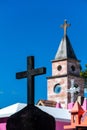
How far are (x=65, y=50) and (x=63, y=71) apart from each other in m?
2.27

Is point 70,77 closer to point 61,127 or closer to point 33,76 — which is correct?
point 61,127

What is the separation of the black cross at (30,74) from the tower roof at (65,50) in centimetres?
4753

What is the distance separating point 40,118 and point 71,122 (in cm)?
1879

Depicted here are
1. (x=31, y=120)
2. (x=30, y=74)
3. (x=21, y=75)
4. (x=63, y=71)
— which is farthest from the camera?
(x=63, y=71)

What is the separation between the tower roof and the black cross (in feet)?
156

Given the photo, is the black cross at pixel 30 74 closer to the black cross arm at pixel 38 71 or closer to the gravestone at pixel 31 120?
the black cross arm at pixel 38 71

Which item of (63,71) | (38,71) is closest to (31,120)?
(38,71)

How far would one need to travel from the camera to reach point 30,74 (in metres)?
7.86

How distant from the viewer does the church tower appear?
5491 centimetres

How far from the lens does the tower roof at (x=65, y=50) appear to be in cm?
5578

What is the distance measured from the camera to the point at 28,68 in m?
7.97

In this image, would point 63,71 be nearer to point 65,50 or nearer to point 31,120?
point 65,50

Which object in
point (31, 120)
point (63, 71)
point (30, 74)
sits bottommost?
point (31, 120)

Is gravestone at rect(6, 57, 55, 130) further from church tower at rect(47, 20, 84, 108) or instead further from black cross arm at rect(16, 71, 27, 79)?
church tower at rect(47, 20, 84, 108)
